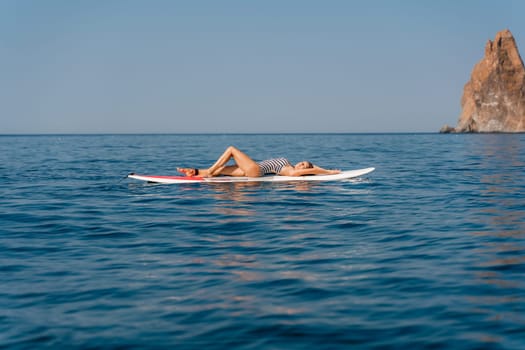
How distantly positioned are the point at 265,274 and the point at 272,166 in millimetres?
10256

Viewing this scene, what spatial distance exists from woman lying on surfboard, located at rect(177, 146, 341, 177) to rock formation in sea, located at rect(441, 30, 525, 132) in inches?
5476

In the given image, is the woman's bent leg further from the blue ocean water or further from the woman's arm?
the blue ocean water

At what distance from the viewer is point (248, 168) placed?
1588 centimetres

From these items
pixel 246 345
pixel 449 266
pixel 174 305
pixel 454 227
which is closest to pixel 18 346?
pixel 174 305

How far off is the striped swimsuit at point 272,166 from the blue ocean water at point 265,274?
3.34 metres

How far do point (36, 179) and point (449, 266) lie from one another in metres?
16.2

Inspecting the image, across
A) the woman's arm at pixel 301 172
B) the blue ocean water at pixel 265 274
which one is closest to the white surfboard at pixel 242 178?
the woman's arm at pixel 301 172

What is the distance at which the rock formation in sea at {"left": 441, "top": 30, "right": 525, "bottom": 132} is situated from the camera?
5640 inches

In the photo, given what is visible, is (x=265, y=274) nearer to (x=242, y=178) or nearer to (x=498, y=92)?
(x=242, y=178)

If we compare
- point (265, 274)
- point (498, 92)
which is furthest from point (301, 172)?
point (498, 92)

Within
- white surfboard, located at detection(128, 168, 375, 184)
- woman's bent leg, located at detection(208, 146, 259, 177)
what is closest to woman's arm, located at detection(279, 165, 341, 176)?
white surfboard, located at detection(128, 168, 375, 184)

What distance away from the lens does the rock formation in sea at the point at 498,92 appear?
470ft

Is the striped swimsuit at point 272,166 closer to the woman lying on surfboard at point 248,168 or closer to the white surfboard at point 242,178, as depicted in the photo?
the woman lying on surfboard at point 248,168

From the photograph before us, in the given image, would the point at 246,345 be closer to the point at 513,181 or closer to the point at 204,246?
the point at 204,246
